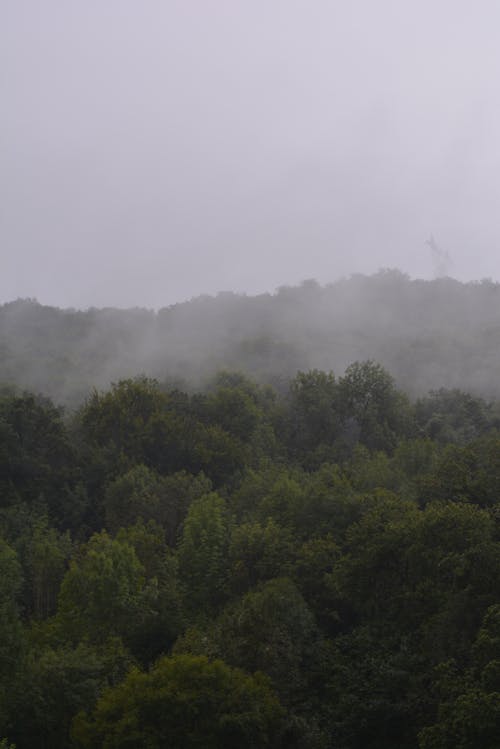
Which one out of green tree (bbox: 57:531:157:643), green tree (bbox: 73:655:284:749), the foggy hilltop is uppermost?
the foggy hilltop

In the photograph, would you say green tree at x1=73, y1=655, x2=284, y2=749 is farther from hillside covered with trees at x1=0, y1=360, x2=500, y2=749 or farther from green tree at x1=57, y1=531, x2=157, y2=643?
green tree at x1=57, y1=531, x2=157, y2=643

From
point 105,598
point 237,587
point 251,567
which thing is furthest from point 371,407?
point 105,598

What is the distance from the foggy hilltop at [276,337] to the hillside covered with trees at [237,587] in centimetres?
1777

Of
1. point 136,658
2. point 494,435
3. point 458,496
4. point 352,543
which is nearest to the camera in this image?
point 136,658

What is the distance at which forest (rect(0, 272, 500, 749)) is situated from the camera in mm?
21578

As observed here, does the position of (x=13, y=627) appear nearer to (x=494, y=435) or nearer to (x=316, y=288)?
(x=494, y=435)

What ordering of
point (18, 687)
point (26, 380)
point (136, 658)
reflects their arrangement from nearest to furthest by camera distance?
point (18, 687)
point (136, 658)
point (26, 380)

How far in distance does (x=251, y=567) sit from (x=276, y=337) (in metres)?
53.4

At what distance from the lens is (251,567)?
33.0m

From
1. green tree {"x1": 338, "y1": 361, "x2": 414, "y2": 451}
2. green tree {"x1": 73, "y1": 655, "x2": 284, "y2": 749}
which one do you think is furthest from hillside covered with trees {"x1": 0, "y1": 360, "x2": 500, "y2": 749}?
green tree {"x1": 338, "y1": 361, "x2": 414, "y2": 451}

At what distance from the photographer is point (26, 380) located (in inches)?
2884

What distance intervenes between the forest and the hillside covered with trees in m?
0.08

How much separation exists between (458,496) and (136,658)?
1432 cm

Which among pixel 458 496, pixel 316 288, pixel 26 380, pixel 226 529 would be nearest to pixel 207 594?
pixel 226 529
